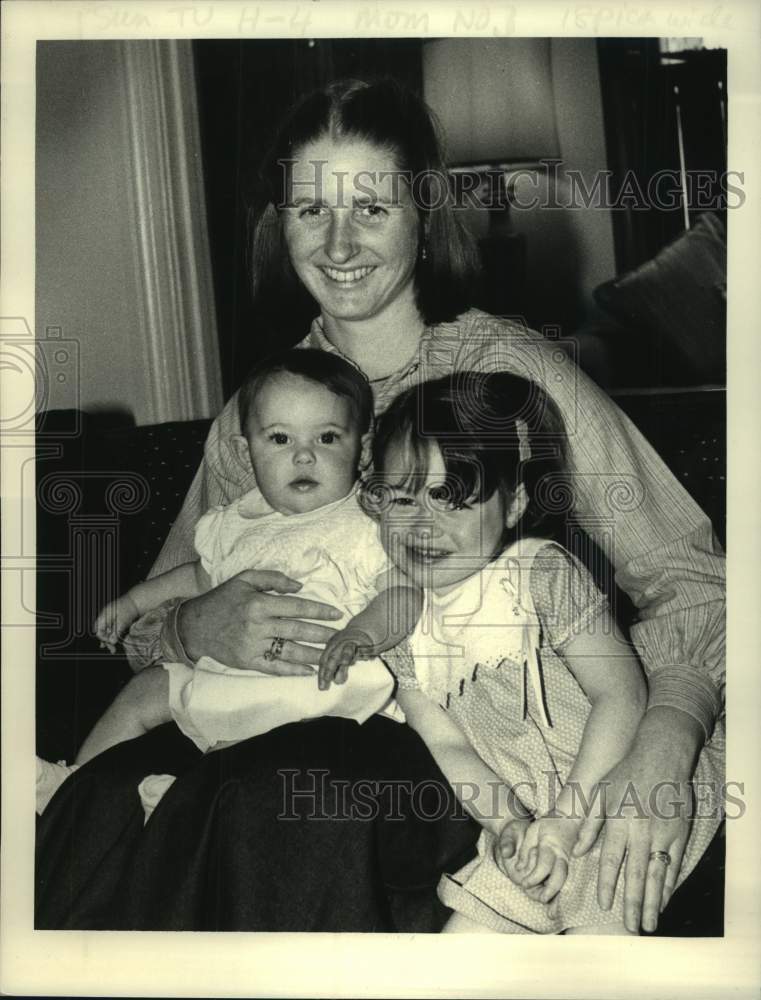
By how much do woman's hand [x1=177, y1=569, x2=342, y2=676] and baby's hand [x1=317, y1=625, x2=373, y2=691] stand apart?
0.04 ft

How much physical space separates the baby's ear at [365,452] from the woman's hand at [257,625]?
20 cm

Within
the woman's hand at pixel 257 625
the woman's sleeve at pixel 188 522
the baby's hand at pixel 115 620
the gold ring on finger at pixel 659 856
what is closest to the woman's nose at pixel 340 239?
the woman's sleeve at pixel 188 522

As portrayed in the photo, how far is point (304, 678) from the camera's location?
1.71 meters

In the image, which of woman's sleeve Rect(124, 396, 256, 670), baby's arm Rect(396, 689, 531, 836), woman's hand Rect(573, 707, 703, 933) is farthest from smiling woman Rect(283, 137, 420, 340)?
woman's hand Rect(573, 707, 703, 933)

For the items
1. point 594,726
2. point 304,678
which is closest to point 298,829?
point 304,678

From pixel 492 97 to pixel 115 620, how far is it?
0.97 meters

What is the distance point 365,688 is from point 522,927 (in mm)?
423

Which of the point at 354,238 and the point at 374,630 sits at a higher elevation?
the point at 354,238

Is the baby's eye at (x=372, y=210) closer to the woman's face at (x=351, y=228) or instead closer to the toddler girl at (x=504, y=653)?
the woman's face at (x=351, y=228)

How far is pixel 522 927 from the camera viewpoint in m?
1.72

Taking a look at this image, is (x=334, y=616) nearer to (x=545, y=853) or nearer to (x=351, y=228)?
(x=545, y=853)

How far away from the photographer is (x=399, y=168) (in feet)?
5.66

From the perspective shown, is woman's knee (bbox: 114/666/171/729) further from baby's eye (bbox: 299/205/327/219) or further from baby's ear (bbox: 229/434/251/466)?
baby's eye (bbox: 299/205/327/219)

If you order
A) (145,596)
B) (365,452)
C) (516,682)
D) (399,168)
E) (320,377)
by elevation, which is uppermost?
(399,168)
